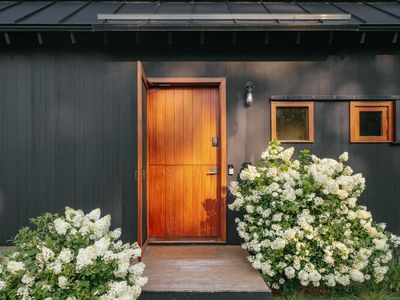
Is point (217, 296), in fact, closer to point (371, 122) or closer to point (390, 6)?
point (371, 122)

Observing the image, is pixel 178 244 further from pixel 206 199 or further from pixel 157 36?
pixel 157 36

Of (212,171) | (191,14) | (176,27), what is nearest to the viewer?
(176,27)

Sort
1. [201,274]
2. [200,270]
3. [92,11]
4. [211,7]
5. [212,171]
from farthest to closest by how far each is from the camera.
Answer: [211,7] < [92,11] < [212,171] < [200,270] < [201,274]

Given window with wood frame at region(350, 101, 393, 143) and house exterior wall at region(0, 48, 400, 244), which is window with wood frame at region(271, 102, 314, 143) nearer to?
house exterior wall at region(0, 48, 400, 244)

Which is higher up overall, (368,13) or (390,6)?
(390,6)

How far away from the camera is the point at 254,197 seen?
3641 mm

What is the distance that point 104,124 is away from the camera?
4477mm

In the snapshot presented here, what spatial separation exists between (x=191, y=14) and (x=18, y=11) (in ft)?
Result: 8.08

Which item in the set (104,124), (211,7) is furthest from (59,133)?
(211,7)

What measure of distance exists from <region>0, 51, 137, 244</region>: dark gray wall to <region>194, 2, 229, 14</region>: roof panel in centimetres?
150

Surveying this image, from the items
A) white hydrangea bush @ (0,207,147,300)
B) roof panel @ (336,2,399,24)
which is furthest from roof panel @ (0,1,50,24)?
roof panel @ (336,2,399,24)

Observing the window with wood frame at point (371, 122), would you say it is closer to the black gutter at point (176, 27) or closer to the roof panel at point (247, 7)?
the black gutter at point (176, 27)

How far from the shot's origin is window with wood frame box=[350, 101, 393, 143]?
182 inches

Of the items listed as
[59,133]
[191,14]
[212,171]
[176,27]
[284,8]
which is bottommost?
[212,171]
